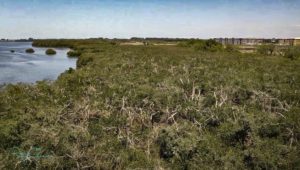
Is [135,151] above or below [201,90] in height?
below

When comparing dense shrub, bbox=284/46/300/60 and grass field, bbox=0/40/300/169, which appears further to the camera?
dense shrub, bbox=284/46/300/60

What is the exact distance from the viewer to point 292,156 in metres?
10.4

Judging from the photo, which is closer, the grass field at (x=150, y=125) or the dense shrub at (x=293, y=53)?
the grass field at (x=150, y=125)

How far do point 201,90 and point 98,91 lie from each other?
12.5ft

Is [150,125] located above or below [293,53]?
below

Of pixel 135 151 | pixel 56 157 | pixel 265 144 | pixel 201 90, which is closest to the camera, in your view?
pixel 56 157

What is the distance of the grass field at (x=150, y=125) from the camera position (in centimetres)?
975

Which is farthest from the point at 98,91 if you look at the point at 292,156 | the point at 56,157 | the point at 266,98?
the point at 292,156

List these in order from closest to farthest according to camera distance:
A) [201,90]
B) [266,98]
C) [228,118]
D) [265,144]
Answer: [265,144] → [228,118] → [266,98] → [201,90]

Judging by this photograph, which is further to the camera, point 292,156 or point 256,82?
point 256,82

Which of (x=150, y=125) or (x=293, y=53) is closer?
(x=150, y=125)

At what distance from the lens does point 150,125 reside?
11.5m

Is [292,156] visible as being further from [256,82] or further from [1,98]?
[1,98]

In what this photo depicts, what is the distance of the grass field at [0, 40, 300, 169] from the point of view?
975cm
